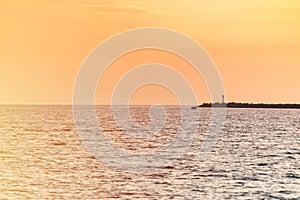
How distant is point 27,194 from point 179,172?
1576 centimetres

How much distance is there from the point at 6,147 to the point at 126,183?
3666cm

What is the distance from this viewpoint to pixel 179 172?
57469 millimetres

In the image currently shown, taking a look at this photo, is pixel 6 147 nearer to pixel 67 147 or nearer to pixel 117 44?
pixel 67 147

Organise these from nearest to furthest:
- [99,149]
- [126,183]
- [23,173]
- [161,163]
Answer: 1. [126,183]
2. [23,173]
3. [161,163]
4. [99,149]

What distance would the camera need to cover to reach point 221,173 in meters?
57.3

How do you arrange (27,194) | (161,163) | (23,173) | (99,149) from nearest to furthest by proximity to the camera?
(27,194) → (23,173) → (161,163) → (99,149)

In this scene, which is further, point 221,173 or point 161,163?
point 161,163

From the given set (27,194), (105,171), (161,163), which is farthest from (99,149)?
(27,194)

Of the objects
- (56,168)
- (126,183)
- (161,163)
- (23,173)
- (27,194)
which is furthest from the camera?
(161,163)

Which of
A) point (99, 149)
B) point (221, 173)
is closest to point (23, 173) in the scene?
point (221, 173)

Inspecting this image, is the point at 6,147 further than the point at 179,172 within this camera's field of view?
Yes

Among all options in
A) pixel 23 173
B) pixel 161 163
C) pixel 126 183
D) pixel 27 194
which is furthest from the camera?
pixel 161 163

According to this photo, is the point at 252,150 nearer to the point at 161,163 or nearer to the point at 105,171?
the point at 161,163

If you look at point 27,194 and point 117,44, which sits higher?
point 117,44
